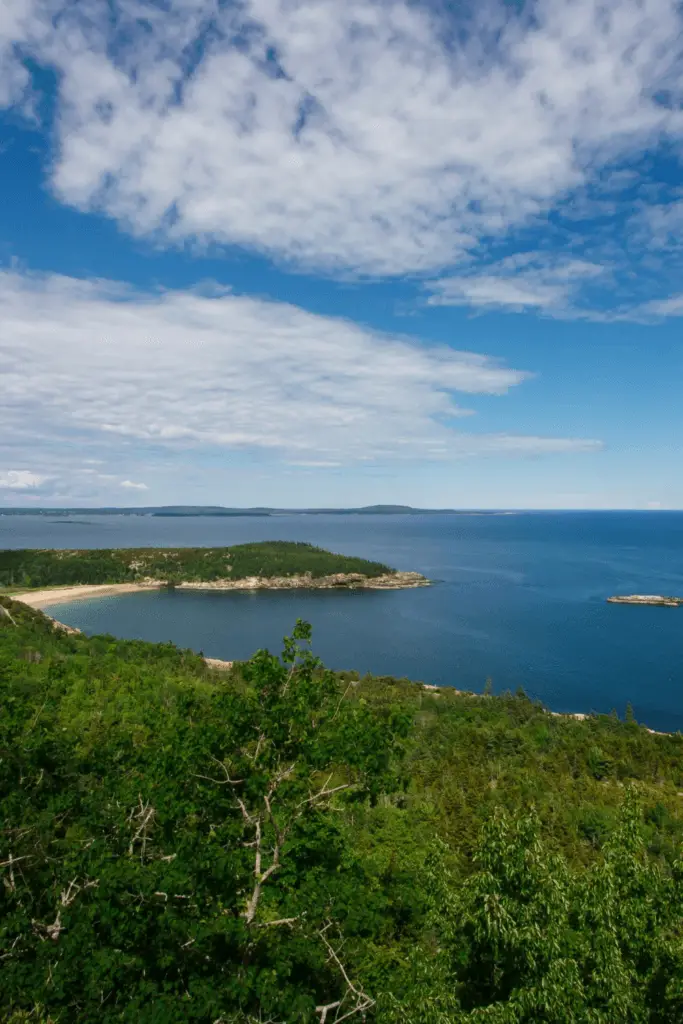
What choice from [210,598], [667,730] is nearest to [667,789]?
[667,730]

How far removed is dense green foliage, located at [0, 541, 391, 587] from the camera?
11331cm

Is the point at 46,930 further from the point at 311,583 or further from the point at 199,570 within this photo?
the point at 199,570

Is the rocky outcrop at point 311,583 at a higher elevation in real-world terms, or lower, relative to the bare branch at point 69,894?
lower

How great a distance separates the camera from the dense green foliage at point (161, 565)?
372 feet

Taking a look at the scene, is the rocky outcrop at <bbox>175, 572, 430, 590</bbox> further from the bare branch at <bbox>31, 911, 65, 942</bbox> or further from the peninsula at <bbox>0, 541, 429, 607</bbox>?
the bare branch at <bbox>31, 911, 65, 942</bbox>

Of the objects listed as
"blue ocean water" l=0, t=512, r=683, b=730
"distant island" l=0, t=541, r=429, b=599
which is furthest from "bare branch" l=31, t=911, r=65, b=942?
"distant island" l=0, t=541, r=429, b=599

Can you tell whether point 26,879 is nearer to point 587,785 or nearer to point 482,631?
point 587,785

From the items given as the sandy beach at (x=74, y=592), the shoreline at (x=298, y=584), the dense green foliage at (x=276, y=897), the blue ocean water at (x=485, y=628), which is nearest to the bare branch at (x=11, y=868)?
the dense green foliage at (x=276, y=897)

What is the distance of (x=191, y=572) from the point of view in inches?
4656

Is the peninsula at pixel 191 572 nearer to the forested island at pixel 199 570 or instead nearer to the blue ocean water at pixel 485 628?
the forested island at pixel 199 570

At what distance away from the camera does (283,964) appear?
21.8ft

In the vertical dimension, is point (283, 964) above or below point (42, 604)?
above

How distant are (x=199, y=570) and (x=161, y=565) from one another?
8.58m

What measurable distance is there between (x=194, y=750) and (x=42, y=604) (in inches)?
3814
